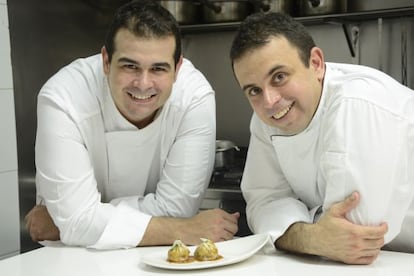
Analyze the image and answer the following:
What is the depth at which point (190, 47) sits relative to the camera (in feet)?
9.37

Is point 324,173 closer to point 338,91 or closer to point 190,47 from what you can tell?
point 338,91

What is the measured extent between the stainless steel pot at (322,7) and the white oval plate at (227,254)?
1404 mm

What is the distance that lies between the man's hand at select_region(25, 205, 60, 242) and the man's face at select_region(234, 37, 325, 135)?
66 centimetres

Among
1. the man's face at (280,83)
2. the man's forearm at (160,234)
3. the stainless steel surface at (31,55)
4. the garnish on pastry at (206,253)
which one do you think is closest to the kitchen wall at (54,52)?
the stainless steel surface at (31,55)

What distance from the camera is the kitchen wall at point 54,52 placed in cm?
228

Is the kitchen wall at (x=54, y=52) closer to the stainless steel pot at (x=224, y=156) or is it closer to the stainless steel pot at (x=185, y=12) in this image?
the stainless steel pot at (x=185, y=12)

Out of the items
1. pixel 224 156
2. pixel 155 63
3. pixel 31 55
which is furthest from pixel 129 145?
pixel 31 55

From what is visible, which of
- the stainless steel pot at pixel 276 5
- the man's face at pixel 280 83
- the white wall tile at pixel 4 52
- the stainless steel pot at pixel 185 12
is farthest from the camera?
the stainless steel pot at pixel 185 12

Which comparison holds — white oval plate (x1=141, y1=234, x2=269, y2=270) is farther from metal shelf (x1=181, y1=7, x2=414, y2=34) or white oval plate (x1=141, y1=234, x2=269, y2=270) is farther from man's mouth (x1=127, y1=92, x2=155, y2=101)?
metal shelf (x1=181, y1=7, x2=414, y2=34)

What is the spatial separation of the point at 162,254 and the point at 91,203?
0.27 metres

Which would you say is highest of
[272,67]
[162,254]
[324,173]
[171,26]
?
[171,26]

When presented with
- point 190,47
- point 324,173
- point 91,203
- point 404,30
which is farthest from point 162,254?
point 190,47

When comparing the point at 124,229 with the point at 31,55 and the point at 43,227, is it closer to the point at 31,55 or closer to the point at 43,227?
the point at 43,227

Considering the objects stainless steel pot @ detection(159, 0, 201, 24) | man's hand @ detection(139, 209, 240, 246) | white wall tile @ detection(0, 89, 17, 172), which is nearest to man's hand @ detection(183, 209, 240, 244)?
man's hand @ detection(139, 209, 240, 246)
